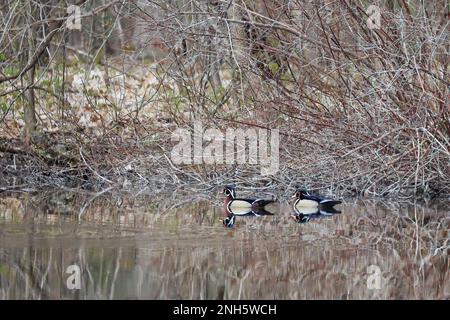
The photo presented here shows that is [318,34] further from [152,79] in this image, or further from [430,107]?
[152,79]

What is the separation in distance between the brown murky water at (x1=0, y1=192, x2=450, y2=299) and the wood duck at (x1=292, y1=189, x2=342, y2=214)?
125 mm

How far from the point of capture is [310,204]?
8.88m

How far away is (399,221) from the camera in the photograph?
8344mm

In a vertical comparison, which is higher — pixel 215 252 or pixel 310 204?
pixel 310 204

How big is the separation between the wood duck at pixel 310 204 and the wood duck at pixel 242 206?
0.92ft

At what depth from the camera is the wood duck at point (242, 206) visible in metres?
8.74

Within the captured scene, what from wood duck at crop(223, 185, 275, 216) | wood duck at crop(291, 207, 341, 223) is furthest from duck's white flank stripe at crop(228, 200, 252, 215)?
wood duck at crop(291, 207, 341, 223)

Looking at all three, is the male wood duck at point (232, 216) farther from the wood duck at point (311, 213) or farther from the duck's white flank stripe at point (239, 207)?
the wood duck at point (311, 213)

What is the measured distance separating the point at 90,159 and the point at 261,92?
2016 mm

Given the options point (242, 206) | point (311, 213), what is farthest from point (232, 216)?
point (311, 213)

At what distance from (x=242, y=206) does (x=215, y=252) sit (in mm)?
1976

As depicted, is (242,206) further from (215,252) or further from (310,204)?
(215,252)

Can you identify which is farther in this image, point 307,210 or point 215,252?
point 307,210

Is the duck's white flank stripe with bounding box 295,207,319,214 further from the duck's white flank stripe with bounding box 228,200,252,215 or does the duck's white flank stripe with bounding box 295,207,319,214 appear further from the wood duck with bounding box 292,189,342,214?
the duck's white flank stripe with bounding box 228,200,252,215
